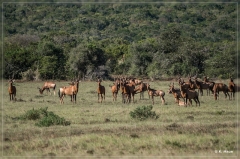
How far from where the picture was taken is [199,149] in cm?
1321

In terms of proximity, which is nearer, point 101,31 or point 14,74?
point 14,74

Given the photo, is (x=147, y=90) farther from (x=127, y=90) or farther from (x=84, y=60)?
(x=84, y=60)

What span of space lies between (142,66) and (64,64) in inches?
354

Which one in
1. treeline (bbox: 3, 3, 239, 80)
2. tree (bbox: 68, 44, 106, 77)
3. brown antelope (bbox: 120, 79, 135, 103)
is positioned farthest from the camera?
tree (bbox: 68, 44, 106, 77)

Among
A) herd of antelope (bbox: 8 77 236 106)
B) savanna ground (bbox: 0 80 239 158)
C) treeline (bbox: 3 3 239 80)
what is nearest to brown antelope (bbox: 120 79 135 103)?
herd of antelope (bbox: 8 77 236 106)

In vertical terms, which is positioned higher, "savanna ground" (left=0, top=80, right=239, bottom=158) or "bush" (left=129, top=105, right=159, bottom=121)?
"bush" (left=129, top=105, right=159, bottom=121)

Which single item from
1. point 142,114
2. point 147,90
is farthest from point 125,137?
point 147,90

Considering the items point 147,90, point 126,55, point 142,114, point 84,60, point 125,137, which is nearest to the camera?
point 125,137

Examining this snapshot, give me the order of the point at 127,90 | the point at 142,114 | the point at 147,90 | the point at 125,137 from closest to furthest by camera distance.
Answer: the point at 125,137
the point at 142,114
the point at 127,90
the point at 147,90

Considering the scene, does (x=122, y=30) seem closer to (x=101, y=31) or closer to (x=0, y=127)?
(x=101, y=31)

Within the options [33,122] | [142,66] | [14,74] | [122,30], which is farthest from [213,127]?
[122,30]

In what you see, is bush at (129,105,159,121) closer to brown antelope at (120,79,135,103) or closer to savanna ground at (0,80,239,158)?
savanna ground at (0,80,239,158)

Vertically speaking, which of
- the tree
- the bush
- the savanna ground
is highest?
the tree

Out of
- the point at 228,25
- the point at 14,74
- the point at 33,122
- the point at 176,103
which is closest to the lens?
the point at 33,122
